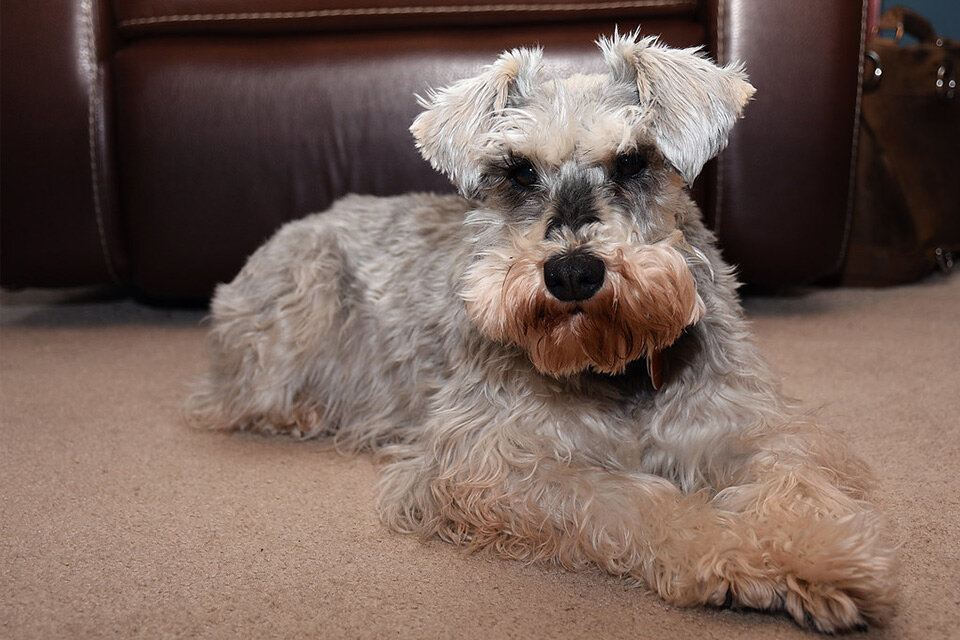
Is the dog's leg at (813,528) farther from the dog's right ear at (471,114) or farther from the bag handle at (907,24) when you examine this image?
the bag handle at (907,24)

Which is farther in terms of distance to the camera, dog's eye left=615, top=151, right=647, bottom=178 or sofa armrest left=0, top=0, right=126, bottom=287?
sofa armrest left=0, top=0, right=126, bottom=287

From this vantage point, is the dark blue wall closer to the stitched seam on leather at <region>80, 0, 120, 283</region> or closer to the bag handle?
the bag handle

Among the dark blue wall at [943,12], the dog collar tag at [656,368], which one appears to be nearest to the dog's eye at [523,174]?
the dog collar tag at [656,368]

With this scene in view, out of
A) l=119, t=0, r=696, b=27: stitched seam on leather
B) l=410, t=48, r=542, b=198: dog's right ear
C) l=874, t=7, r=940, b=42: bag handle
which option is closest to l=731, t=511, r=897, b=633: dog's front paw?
l=410, t=48, r=542, b=198: dog's right ear

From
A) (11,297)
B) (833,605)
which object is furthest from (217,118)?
(833,605)

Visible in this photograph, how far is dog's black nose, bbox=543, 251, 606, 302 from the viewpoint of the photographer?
184 cm

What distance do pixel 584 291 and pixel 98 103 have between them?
2.78 meters

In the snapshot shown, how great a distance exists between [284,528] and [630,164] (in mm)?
1217

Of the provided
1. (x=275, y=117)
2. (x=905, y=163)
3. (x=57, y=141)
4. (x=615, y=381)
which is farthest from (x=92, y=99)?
(x=905, y=163)

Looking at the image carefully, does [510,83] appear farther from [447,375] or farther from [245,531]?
[245,531]

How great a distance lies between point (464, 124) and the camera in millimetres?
2189

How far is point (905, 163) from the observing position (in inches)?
175

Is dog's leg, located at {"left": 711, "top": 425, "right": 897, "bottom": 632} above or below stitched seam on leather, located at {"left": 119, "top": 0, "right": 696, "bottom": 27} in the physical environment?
below

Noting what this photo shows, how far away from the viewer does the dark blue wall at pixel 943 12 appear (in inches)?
244
